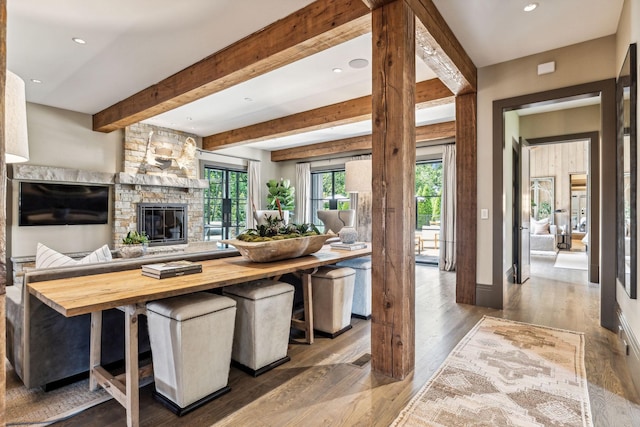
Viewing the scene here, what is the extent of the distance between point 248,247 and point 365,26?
6.20 feet

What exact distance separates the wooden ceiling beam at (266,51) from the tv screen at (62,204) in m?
1.98

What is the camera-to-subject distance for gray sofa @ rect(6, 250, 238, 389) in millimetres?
1905

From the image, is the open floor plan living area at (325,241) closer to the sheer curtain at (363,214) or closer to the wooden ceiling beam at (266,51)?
the wooden ceiling beam at (266,51)

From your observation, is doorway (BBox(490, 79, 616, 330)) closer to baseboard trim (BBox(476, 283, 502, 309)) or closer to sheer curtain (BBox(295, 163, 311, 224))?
baseboard trim (BBox(476, 283, 502, 309))

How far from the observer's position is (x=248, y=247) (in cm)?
233

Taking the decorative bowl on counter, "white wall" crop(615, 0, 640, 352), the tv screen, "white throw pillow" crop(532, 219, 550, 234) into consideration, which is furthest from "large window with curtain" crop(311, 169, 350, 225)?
"white wall" crop(615, 0, 640, 352)

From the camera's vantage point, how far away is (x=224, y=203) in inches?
316

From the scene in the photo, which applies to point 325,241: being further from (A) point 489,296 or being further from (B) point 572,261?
(B) point 572,261

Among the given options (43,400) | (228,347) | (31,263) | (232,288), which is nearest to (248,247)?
(232,288)

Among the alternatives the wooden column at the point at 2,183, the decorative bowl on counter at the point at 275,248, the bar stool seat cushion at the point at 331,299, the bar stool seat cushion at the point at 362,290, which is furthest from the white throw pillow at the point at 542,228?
the wooden column at the point at 2,183

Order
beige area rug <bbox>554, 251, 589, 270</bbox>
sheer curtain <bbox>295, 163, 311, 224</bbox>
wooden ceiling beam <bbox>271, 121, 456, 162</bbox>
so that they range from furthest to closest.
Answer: sheer curtain <bbox>295, 163, 311, 224</bbox>, beige area rug <bbox>554, 251, 589, 270</bbox>, wooden ceiling beam <bbox>271, 121, 456, 162</bbox>

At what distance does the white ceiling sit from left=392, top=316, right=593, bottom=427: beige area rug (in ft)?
8.86

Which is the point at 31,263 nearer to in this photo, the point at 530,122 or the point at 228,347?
the point at 228,347

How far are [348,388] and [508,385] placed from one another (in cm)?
99
